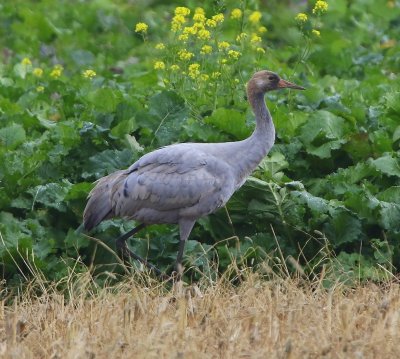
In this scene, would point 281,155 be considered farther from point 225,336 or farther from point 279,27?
point 279,27

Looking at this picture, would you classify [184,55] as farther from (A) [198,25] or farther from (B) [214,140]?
(B) [214,140]

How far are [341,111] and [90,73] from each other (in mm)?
1889

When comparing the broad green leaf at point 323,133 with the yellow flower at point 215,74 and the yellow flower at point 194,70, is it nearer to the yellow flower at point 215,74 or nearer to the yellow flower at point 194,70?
the yellow flower at point 215,74

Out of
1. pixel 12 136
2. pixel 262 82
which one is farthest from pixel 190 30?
pixel 12 136

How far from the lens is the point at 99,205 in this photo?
25.3 feet

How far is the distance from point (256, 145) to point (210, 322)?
1685mm

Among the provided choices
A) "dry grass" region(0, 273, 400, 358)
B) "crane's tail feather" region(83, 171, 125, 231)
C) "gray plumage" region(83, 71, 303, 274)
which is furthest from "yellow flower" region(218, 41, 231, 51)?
"dry grass" region(0, 273, 400, 358)

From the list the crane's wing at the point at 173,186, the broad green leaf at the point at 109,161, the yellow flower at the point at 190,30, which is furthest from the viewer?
the yellow flower at the point at 190,30

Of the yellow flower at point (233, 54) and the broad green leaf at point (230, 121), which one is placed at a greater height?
the yellow flower at point (233, 54)

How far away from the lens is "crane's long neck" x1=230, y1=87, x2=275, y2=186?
7.68 metres

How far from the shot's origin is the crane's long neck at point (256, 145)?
7.68m

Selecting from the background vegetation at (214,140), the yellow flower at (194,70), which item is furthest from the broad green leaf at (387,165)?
the yellow flower at (194,70)

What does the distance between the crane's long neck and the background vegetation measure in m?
0.38

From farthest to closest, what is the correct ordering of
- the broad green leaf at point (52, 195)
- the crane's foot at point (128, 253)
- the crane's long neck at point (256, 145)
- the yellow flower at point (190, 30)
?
the yellow flower at point (190, 30)
the broad green leaf at point (52, 195)
the crane's foot at point (128, 253)
the crane's long neck at point (256, 145)
